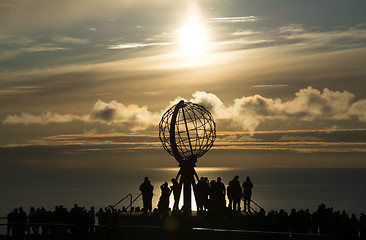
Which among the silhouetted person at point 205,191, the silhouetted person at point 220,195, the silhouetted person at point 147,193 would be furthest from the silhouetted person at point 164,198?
the silhouetted person at point 220,195

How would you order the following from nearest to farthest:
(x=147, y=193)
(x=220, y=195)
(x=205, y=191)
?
1. (x=220, y=195)
2. (x=205, y=191)
3. (x=147, y=193)

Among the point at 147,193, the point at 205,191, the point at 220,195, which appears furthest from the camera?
the point at 147,193

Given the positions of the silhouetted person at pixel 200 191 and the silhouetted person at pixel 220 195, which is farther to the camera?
the silhouetted person at pixel 200 191

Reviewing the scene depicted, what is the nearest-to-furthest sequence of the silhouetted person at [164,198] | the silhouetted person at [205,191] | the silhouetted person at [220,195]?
the silhouetted person at [220,195], the silhouetted person at [205,191], the silhouetted person at [164,198]

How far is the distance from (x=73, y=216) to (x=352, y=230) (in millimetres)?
11859

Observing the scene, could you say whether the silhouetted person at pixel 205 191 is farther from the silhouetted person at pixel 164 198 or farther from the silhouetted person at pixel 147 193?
the silhouetted person at pixel 147 193

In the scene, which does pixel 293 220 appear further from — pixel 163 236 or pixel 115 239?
pixel 115 239

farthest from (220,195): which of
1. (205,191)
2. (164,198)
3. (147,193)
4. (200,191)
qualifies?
(147,193)

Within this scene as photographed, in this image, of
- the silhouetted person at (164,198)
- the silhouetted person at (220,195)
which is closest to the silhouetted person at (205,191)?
the silhouetted person at (220,195)

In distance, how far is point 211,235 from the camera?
852 inches

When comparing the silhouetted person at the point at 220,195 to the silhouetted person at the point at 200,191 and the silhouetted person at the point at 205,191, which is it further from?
the silhouetted person at the point at 200,191

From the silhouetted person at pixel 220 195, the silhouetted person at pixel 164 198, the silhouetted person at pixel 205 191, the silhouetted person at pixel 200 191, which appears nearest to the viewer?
the silhouetted person at pixel 220 195

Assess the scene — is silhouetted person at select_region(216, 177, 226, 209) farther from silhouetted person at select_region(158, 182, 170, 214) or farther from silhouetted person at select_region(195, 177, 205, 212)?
silhouetted person at select_region(158, 182, 170, 214)

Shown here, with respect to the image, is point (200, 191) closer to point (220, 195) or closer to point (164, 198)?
point (164, 198)
